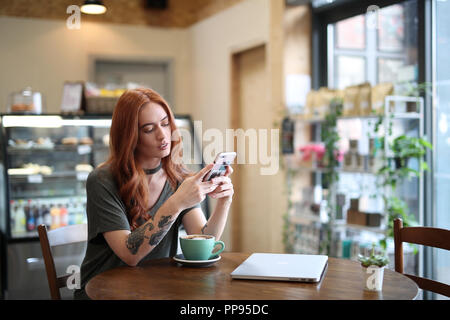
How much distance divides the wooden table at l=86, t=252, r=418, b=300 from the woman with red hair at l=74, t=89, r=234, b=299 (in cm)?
12

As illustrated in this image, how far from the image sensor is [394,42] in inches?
144

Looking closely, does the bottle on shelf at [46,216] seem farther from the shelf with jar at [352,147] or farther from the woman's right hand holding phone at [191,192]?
the woman's right hand holding phone at [191,192]

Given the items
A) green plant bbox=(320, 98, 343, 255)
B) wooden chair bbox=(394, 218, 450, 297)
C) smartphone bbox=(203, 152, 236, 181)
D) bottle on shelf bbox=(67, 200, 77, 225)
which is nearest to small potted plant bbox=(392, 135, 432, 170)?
Result: green plant bbox=(320, 98, 343, 255)

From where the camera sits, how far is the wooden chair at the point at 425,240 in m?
1.70

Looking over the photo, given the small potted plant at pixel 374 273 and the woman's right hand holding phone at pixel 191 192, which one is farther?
the woman's right hand holding phone at pixel 191 192

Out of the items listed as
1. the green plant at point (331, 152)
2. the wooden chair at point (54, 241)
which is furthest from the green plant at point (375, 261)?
the green plant at point (331, 152)

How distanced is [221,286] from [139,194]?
0.54 meters

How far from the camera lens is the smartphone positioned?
161 centimetres

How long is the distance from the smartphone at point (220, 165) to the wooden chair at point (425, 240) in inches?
25.8

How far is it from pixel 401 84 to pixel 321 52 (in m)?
1.09

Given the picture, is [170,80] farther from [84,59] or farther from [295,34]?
[295,34]

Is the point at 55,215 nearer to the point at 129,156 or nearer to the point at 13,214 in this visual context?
the point at 13,214

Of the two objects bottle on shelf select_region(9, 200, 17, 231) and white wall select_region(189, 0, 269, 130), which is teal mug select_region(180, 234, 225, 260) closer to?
bottle on shelf select_region(9, 200, 17, 231)
